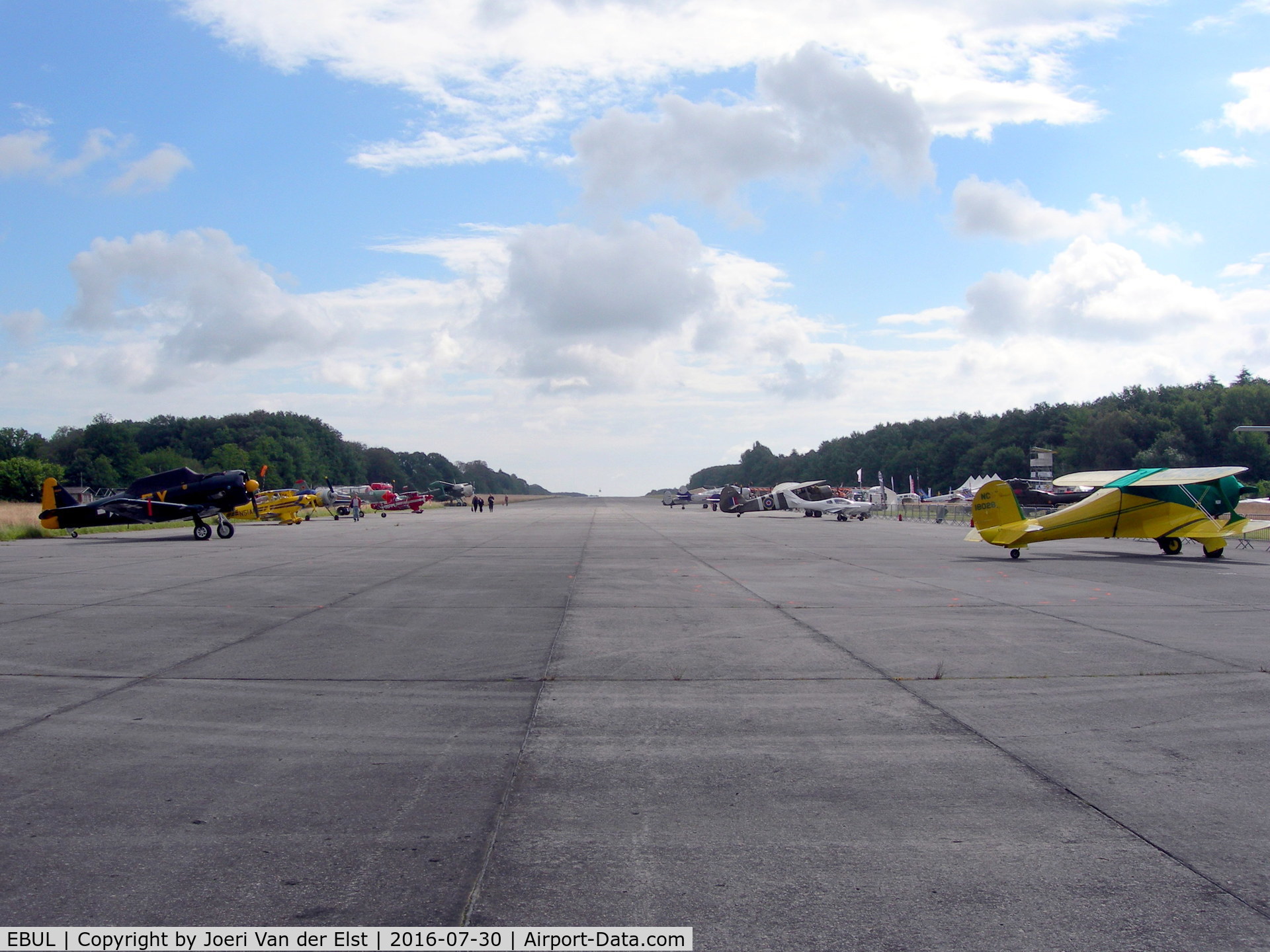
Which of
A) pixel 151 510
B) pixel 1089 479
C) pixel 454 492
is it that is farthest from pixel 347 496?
pixel 1089 479

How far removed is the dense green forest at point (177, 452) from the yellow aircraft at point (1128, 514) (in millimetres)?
101899

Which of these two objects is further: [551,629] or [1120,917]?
[551,629]

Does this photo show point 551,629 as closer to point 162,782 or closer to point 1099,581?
point 162,782

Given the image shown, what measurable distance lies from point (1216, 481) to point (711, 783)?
→ 2335 centimetres

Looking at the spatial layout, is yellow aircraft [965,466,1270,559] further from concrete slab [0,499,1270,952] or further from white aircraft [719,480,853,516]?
white aircraft [719,480,853,516]

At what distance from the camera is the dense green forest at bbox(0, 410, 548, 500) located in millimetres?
114625

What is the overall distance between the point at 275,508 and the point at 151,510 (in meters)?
17.6

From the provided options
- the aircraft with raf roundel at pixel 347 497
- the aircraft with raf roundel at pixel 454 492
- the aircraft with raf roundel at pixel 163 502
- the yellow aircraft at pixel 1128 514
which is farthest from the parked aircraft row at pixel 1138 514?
the aircraft with raf roundel at pixel 454 492

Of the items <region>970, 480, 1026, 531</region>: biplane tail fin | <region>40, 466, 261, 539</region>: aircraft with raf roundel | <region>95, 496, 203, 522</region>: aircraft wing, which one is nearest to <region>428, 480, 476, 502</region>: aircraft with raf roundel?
<region>40, 466, 261, 539</region>: aircraft with raf roundel

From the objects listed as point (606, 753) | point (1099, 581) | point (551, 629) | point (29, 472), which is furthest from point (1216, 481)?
point (29, 472)

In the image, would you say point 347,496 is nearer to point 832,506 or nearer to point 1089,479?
point 832,506

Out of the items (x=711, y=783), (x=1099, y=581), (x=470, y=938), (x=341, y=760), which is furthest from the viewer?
(x=1099, y=581)

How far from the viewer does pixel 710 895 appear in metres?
3.74

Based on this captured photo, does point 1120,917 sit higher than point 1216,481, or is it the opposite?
point 1216,481
